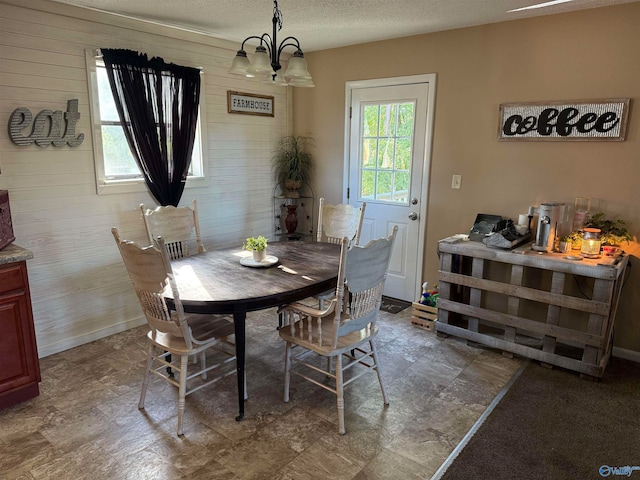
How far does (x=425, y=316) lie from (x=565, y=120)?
5.95 ft

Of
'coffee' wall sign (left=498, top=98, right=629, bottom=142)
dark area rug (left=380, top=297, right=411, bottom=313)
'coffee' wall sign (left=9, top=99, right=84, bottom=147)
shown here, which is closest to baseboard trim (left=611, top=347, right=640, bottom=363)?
'coffee' wall sign (left=498, top=98, right=629, bottom=142)

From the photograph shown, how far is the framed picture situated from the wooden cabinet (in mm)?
2287

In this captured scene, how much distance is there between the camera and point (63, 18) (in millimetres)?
2990

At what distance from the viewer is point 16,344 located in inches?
99.7

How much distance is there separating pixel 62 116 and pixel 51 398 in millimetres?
1852

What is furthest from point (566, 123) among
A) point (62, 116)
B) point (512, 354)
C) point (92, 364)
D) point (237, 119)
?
point (92, 364)

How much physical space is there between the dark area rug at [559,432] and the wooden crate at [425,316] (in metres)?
0.82

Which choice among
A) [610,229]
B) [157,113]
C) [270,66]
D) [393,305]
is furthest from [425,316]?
[157,113]

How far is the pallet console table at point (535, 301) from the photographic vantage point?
9.19ft

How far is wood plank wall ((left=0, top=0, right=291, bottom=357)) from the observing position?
9.41 feet

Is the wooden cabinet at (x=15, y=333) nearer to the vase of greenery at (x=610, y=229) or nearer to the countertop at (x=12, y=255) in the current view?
the countertop at (x=12, y=255)

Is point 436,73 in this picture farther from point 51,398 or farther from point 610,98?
point 51,398

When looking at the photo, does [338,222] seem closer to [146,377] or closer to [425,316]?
[425,316]

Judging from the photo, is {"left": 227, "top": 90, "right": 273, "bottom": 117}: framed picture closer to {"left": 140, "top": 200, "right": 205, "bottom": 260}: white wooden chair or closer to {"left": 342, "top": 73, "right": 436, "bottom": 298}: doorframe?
{"left": 342, "top": 73, "right": 436, "bottom": 298}: doorframe
